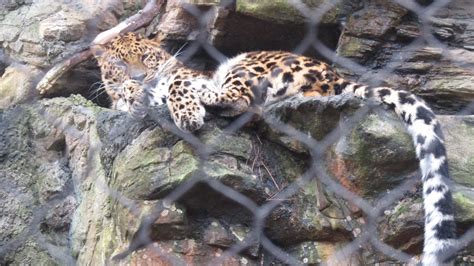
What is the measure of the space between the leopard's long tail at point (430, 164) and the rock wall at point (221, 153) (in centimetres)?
5

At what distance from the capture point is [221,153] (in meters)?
1.86

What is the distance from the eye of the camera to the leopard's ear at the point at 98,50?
7.86 feet

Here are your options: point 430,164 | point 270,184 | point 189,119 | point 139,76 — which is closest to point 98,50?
point 139,76

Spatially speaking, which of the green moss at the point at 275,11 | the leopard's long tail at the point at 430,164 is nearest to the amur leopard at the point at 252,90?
the leopard's long tail at the point at 430,164

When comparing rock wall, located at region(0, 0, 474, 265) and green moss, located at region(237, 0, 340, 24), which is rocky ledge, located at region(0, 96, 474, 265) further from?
green moss, located at region(237, 0, 340, 24)

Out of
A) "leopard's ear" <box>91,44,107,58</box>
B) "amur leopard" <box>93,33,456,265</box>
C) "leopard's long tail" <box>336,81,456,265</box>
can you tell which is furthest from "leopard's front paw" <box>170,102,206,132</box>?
"leopard's ear" <box>91,44,107,58</box>

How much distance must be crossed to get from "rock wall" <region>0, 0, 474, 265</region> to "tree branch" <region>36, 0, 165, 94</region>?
0.12 feet

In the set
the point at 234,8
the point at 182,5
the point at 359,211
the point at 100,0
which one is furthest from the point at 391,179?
the point at 100,0

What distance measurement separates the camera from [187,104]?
1853 mm

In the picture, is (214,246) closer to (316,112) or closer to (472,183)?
(316,112)

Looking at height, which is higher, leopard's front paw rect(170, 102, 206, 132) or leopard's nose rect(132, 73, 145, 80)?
leopard's front paw rect(170, 102, 206, 132)

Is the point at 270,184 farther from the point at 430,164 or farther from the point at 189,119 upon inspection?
the point at 430,164

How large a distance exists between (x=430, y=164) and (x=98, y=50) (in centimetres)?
120

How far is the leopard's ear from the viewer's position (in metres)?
2.39
